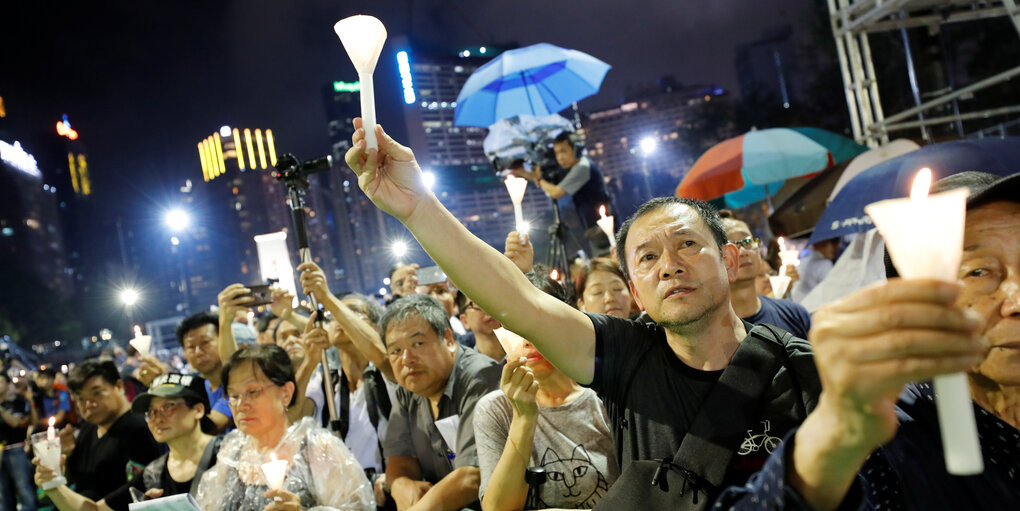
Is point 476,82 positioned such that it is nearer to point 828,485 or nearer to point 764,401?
point 764,401

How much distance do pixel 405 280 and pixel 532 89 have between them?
3.12 meters

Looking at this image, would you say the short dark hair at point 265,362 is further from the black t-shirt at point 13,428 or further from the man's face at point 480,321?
the black t-shirt at point 13,428

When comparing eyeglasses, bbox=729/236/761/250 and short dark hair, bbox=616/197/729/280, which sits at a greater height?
short dark hair, bbox=616/197/729/280

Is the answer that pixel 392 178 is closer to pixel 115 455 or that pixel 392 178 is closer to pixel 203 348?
pixel 203 348

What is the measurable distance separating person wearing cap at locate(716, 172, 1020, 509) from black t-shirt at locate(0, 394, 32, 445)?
11406mm

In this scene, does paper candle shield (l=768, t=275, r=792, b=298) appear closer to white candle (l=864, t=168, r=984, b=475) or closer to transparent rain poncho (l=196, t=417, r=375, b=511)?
transparent rain poncho (l=196, t=417, r=375, b=511)

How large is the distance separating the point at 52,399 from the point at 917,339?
15399 mm

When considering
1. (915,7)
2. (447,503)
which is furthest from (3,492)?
(915,7)

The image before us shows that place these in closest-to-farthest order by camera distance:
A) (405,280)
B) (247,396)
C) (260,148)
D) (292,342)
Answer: (247,396)
(292,342)
(405,280)
(260,148)

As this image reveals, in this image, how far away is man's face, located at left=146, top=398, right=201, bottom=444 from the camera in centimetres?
436

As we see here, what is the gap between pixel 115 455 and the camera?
17.4 feet

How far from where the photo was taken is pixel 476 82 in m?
8.12

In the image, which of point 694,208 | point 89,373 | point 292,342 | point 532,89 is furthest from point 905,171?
point 89,373

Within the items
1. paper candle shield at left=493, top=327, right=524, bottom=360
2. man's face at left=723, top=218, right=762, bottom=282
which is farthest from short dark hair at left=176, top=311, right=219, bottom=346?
man's face at left=723, top=218, right=762, bottom=282
